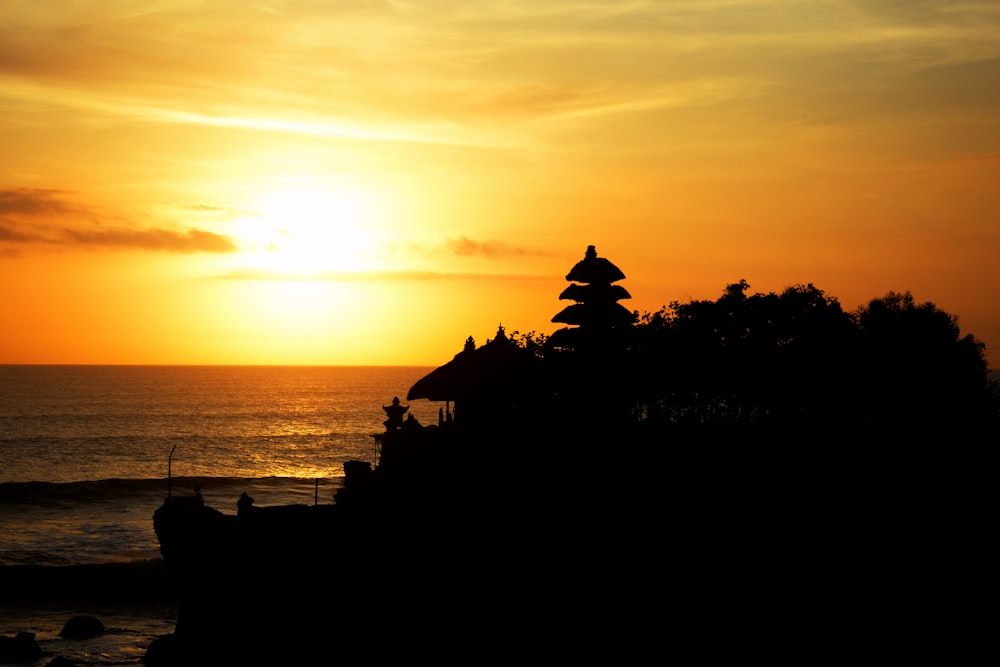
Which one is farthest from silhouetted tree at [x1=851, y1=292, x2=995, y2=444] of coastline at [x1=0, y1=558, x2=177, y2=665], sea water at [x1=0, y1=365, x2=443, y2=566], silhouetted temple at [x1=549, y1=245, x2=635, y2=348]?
coastline at [x1=0, y1=558, x2=177, y2=665]

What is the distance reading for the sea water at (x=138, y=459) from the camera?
201ft

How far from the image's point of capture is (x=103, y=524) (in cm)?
6450

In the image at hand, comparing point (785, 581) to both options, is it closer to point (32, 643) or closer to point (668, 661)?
point (668, 661)

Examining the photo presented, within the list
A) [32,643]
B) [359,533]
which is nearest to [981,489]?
[359,533]

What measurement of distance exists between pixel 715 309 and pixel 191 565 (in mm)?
22611

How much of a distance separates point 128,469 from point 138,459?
27.0 ft

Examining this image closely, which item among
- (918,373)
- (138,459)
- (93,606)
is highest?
(918,373)

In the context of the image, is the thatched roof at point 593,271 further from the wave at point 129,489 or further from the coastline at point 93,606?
the wave at point 129,489

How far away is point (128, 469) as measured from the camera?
95438mm

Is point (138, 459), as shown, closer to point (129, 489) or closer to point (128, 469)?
point (128, 469)

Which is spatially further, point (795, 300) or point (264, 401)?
point (264, 401)

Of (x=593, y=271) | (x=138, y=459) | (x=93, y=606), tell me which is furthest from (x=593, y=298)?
(x=138, y=459)

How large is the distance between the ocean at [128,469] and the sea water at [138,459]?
0.49ft

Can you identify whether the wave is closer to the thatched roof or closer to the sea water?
the sea water
